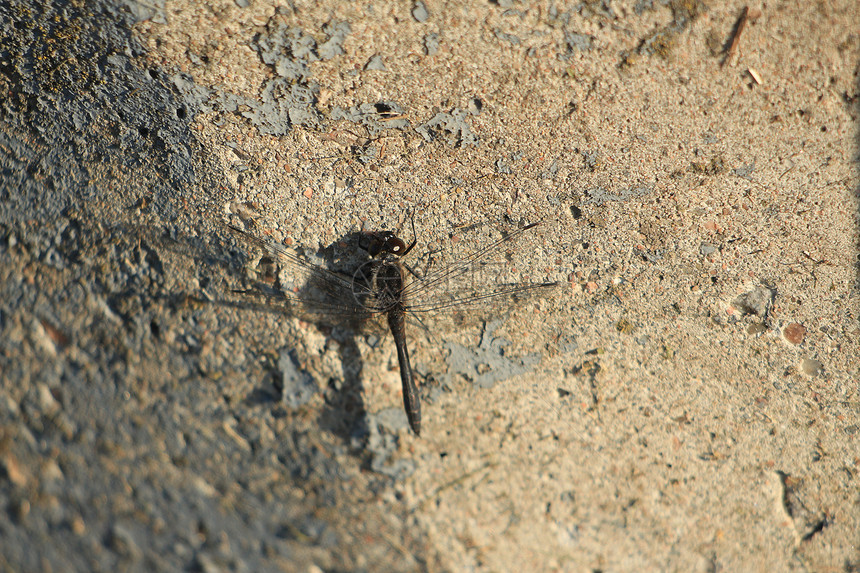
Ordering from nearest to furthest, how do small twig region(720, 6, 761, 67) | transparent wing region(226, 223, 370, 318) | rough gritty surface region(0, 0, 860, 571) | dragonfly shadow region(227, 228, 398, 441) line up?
rough gritty surface region(0, 0, 860, 571) < dragonfly shadow region(227, 228, 398, 441) < transparent wing region(226, 223, 370, 318) < small twig region(720, 6, 761, 67)

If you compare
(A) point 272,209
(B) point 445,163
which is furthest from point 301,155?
(B) point 445,163

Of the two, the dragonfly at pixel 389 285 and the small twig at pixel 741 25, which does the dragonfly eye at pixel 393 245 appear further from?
the small twig at pixel 741 25

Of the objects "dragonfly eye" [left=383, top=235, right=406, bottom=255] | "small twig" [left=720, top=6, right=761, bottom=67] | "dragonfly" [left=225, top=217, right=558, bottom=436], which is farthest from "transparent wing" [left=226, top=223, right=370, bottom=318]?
"small twig" [left=720, top=6, right=761, bottom=67]

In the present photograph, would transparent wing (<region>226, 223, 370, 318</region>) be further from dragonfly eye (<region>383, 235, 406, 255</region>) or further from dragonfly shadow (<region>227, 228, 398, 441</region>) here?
dragonfly eye (<region>383, 235, 406, 255</region>)

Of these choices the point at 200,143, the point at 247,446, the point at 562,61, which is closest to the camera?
the point at 247,446

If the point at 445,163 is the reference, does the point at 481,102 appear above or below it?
above

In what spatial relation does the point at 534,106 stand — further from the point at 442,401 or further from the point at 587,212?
the point at 442,401

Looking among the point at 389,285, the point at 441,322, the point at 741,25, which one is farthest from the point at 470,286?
the point at 741,25

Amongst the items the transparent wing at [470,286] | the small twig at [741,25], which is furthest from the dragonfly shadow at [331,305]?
the small twig at [741,25]
